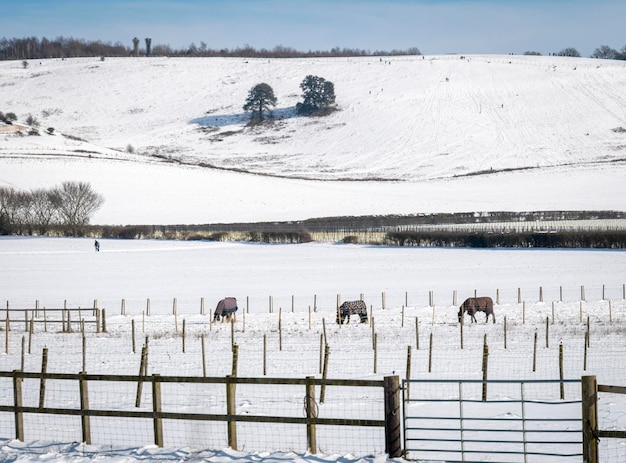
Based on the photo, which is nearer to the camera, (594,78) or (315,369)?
(315,369)

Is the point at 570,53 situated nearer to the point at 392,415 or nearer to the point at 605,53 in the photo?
the point at 605,53

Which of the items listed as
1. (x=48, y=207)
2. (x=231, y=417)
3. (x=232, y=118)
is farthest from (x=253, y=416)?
(x=232, y=118)

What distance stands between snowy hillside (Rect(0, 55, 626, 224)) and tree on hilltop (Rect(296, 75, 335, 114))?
225cm

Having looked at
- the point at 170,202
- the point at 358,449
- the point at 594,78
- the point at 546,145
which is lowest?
the point at 358,449

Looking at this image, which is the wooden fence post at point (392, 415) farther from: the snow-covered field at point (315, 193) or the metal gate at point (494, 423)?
the snow-covered field at point (315, 193)

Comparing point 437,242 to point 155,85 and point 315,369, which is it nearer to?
point 315,369

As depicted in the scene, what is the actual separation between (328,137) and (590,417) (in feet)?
396

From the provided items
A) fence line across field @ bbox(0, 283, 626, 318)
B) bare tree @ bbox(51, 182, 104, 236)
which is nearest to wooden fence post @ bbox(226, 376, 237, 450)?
fence line across field @ bbox(0, 283, 626, 318)

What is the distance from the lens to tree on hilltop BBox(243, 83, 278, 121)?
145 meters

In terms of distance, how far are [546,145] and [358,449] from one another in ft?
356

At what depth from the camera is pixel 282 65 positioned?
179 metres

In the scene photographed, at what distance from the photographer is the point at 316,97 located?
145m

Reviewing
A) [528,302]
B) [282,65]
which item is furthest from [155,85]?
[528,302]

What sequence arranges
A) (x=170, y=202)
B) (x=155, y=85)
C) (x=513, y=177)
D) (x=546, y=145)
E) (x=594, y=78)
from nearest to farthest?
(x=170, y=202) → (x=513, y=177) → (x=546, y=145) → (x=594, y=78) → (x=155, y=85)
